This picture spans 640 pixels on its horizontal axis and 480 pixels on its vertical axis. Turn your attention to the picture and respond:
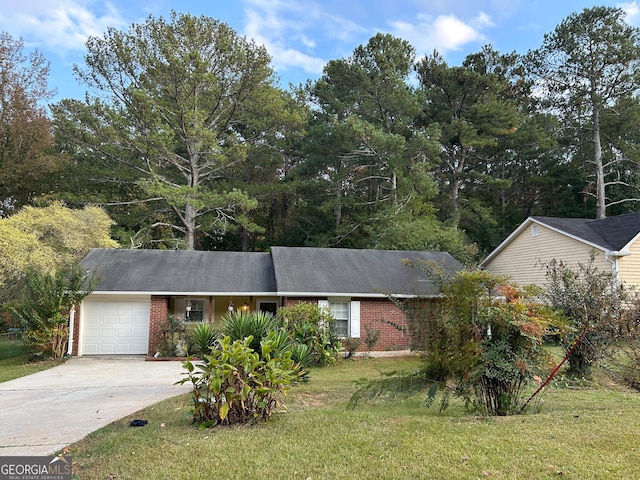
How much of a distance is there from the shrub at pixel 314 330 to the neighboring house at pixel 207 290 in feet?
4.21

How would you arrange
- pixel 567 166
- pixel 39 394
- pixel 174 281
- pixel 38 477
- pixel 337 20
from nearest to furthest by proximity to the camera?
pixel 38 477
pixel 39 394
pixel 174 281
pixel 337 20
pixel 567 166

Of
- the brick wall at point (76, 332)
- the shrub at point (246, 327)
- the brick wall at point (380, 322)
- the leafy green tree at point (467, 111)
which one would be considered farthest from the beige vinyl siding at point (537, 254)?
the brick wall at point (76, 332)

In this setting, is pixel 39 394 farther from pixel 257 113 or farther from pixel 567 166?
pixel 567 166

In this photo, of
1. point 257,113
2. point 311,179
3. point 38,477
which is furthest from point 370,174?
point 38,477

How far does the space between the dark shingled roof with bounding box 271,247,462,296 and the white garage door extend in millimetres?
4812

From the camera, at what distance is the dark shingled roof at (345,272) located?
13.8 meters

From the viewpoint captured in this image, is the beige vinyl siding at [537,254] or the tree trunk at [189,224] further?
the tree trunk at [189,224]

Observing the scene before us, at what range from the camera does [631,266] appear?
1473cm

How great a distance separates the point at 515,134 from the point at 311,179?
44.8 feet

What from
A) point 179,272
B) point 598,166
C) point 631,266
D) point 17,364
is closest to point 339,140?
point 179,272

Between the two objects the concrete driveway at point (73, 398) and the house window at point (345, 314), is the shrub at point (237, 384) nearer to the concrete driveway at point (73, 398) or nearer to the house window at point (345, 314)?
the concrete driveway at point (73, 398)

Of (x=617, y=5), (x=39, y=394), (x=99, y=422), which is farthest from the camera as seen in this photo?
(x=617, y=5)

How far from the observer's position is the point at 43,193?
22641mm

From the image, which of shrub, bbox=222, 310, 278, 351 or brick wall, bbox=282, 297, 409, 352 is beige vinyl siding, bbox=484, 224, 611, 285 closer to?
brick wall, bbox=282, 297, 409, 352
